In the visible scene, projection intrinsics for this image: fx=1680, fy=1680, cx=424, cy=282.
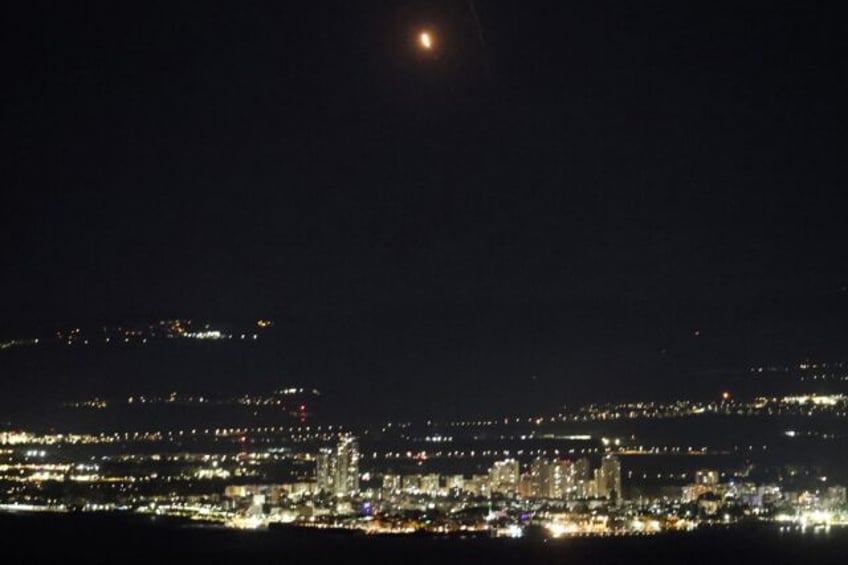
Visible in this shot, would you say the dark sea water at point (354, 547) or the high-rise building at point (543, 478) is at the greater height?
the high-rise building at point (543, 478)

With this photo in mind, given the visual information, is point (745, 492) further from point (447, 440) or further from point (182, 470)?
point (182, 470)

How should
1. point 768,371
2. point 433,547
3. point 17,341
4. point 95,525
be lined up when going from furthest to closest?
point 17,341 < point 768,371 < point 95,525 < point 433,547

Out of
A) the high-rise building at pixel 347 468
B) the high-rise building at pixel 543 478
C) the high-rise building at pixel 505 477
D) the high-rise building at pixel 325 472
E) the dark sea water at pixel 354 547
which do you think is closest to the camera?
the dark sea water at pixel 354 547

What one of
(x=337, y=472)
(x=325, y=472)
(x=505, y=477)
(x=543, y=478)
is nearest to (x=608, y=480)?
(x=543, y=478)

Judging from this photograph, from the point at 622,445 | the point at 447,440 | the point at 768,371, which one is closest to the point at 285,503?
the point at 447,440

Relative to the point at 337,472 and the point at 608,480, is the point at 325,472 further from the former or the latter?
the point at 608,480

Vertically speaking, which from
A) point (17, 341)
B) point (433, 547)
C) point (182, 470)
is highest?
point (17, 341)

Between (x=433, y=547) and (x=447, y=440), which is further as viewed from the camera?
(x=447, y=440)

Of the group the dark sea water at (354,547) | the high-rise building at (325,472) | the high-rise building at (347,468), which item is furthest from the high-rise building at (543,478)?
the dark sea water at (354,547)

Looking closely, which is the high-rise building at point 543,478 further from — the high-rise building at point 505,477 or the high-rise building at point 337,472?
the high-rise building at point 337,472
